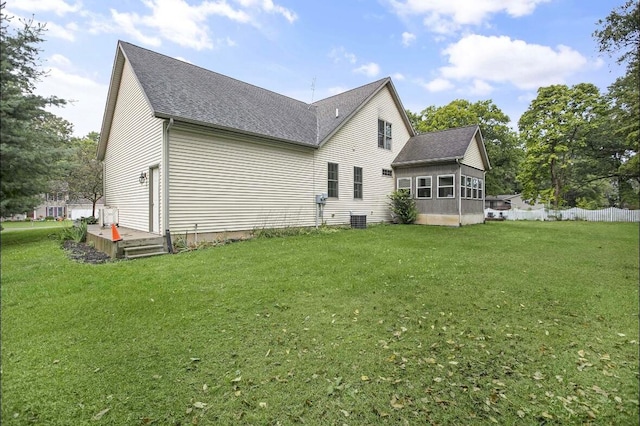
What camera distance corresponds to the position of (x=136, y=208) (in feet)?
33.7

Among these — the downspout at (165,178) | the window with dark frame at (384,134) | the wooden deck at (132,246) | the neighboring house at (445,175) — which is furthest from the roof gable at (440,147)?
the wooden deck at (132,246)

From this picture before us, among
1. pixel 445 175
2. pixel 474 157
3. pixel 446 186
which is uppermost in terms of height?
pixel 474 157

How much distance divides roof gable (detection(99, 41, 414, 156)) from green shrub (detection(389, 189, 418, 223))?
4.63m

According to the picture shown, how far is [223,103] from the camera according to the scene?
10602 mm

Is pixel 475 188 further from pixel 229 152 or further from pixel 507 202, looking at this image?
pixel 507 202

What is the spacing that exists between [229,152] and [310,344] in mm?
7767

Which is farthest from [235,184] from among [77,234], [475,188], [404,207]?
[475,188]

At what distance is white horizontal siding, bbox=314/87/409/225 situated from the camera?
43.1ft

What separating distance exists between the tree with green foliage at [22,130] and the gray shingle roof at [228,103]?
288 inches

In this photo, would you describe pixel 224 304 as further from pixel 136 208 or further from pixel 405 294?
pixel 136 208

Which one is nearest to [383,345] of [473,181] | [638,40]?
[638,40]

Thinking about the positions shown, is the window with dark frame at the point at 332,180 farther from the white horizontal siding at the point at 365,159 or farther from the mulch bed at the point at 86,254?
the mulch bed at the point at 86,254

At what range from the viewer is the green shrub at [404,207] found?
15.1m

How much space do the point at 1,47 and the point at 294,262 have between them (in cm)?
576
